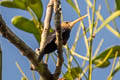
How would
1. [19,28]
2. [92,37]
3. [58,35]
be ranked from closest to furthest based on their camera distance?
[92,37] < [58,35] < [19,28]

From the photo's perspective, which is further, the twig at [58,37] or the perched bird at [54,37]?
the perched bird at [54,37]

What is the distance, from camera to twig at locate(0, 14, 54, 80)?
1.71 feet

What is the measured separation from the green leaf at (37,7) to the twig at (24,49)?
0.14 m

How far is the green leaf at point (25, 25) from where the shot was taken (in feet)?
2.11

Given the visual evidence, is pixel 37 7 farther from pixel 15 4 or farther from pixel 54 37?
pixel 54 37

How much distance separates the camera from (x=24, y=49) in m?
0.58

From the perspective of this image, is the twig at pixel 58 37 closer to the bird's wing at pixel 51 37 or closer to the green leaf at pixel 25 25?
the green leaf at pixel 25 25

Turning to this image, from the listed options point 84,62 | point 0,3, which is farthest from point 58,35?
point 0,3

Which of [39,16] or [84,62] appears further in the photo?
[39,16]

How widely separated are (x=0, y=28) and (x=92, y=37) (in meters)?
0.20

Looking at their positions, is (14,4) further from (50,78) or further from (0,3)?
(50,78)

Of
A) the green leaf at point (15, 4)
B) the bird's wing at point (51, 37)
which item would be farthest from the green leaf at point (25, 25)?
the bird's wing at point (51, 37)

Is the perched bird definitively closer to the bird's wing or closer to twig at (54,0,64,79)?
the bird's wing

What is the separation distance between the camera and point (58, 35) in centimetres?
55
